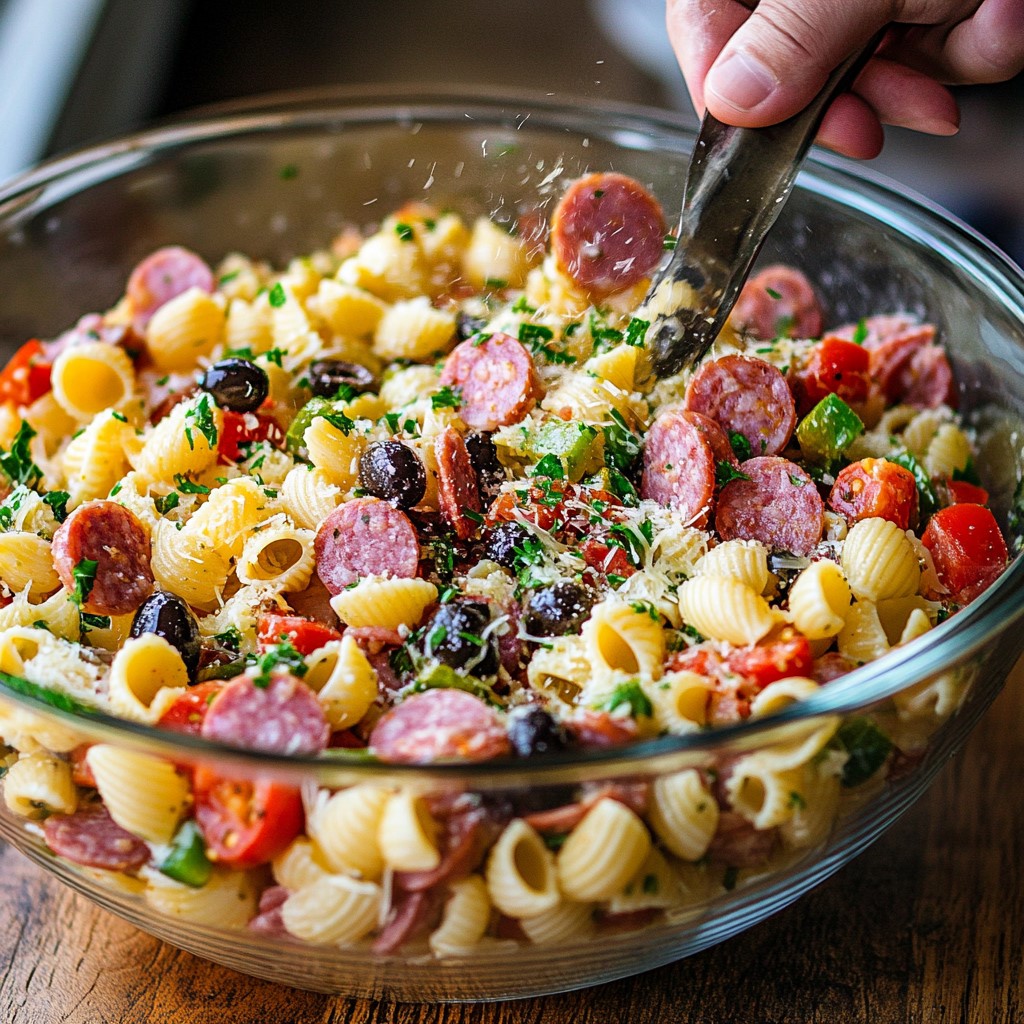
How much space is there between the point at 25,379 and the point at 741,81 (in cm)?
120

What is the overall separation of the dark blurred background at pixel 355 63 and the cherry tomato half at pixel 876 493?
165 cm

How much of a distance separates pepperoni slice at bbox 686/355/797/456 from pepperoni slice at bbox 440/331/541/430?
231 mm

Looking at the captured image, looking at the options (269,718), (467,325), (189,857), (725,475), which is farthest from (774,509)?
(189,857)

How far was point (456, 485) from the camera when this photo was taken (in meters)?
1.49

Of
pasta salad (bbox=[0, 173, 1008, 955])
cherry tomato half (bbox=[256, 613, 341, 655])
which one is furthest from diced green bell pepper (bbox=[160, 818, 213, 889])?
cherry tomato half (bbox=[256, 613, 341, 655])

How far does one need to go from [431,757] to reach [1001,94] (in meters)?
3.41

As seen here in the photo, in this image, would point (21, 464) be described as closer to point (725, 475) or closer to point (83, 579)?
point (83, 579)

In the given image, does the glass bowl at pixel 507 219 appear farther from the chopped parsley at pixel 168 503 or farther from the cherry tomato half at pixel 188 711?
the chopped parsley at pixel 168 503

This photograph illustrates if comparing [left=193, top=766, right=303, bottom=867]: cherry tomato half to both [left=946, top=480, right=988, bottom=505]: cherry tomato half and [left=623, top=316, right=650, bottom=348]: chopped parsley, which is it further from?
[left=946, top=480, right=988, bottom=505]: cherry tomato half

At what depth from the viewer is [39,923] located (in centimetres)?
148

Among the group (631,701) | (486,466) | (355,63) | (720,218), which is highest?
(355,63)

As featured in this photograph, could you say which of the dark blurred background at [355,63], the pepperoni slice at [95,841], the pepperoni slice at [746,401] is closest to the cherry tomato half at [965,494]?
the pepperoni slice at [746,401]

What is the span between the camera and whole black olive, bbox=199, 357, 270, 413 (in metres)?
1.68

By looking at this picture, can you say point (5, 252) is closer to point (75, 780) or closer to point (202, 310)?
point (202, 310)
